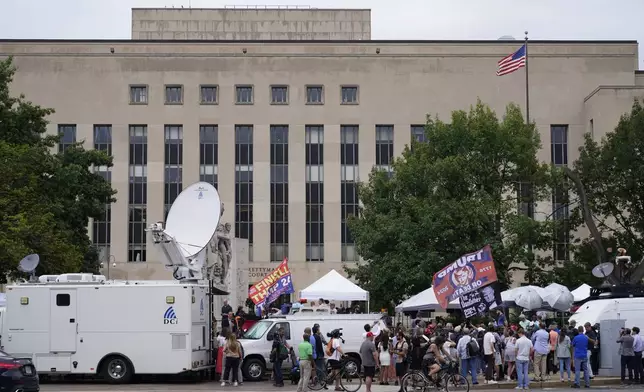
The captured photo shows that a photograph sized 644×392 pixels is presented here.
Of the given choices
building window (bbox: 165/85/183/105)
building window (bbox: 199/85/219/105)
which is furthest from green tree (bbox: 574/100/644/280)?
building window (bbox: 165/85/183/105)

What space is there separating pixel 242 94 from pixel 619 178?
32849 millimetres

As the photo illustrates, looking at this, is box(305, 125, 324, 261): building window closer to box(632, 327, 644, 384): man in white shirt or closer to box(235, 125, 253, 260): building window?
box(235, 125, 253, 260): building window

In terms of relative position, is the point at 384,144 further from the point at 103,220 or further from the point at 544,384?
the point at 544,384

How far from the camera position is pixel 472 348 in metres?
26.1

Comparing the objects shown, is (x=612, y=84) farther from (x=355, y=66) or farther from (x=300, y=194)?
(x=300, y=194)

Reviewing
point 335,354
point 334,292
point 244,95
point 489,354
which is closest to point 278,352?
point 335,354

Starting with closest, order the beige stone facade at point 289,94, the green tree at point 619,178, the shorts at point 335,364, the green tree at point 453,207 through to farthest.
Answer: the shorts at point 335,364
the green tree at point 453,207
the green tree at point 619,178
the beige stone facade at point 289,94

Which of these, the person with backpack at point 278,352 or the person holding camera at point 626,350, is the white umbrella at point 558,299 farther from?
the person with backpack at point 278,352

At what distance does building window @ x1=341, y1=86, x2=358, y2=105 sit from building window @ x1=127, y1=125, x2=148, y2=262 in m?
14.4

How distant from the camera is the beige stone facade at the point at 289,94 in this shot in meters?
69.9

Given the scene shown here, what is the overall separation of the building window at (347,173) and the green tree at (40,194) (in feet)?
72.6

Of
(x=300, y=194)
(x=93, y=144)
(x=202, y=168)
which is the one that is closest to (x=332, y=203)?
(x=300, y=194)

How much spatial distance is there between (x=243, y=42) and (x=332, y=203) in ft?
43.8

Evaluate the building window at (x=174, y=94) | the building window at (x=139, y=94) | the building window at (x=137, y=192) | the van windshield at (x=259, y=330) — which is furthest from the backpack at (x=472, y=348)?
the building window at (x=139, y=94)
